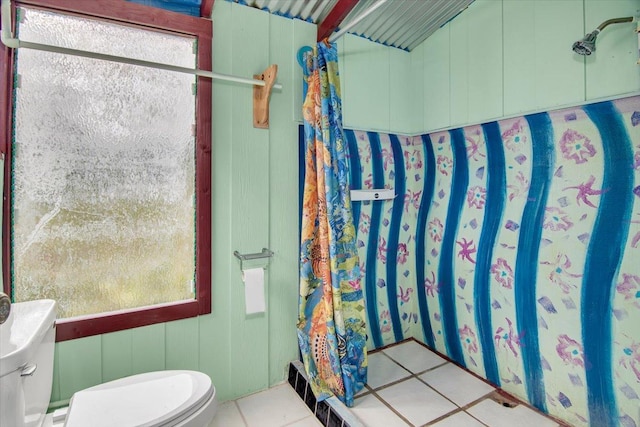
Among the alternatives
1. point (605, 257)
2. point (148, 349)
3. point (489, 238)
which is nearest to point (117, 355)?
point (148, 349)

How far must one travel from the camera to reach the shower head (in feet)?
3.78

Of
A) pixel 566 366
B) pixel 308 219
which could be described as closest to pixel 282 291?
pixel 308 219

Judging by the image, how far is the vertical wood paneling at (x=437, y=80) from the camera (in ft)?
6.24

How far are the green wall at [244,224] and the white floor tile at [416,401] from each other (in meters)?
0.57

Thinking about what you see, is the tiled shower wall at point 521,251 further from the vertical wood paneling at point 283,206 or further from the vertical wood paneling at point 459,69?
the vertical wood paneling at point 283,206

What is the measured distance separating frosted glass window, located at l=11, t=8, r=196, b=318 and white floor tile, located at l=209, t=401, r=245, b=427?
596 millimetres

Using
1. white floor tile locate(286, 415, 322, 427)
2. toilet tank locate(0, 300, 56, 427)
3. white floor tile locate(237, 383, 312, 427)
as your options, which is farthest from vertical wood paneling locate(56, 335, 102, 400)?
white floor tile locate(286, 415, 322, 427)

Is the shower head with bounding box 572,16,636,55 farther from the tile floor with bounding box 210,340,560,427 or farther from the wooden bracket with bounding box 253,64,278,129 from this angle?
the tile floor with bounding box 210,340,560,427

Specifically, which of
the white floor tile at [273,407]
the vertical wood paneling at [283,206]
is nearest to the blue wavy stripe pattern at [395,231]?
the vertical wood paneling at [283,206]

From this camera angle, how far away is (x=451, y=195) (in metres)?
1.94

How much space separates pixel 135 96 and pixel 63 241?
0.71 metres

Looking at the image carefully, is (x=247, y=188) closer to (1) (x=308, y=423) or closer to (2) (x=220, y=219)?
(2) (x=220, y=219)

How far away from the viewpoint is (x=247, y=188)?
1633 mm

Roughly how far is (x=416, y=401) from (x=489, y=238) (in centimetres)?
93
